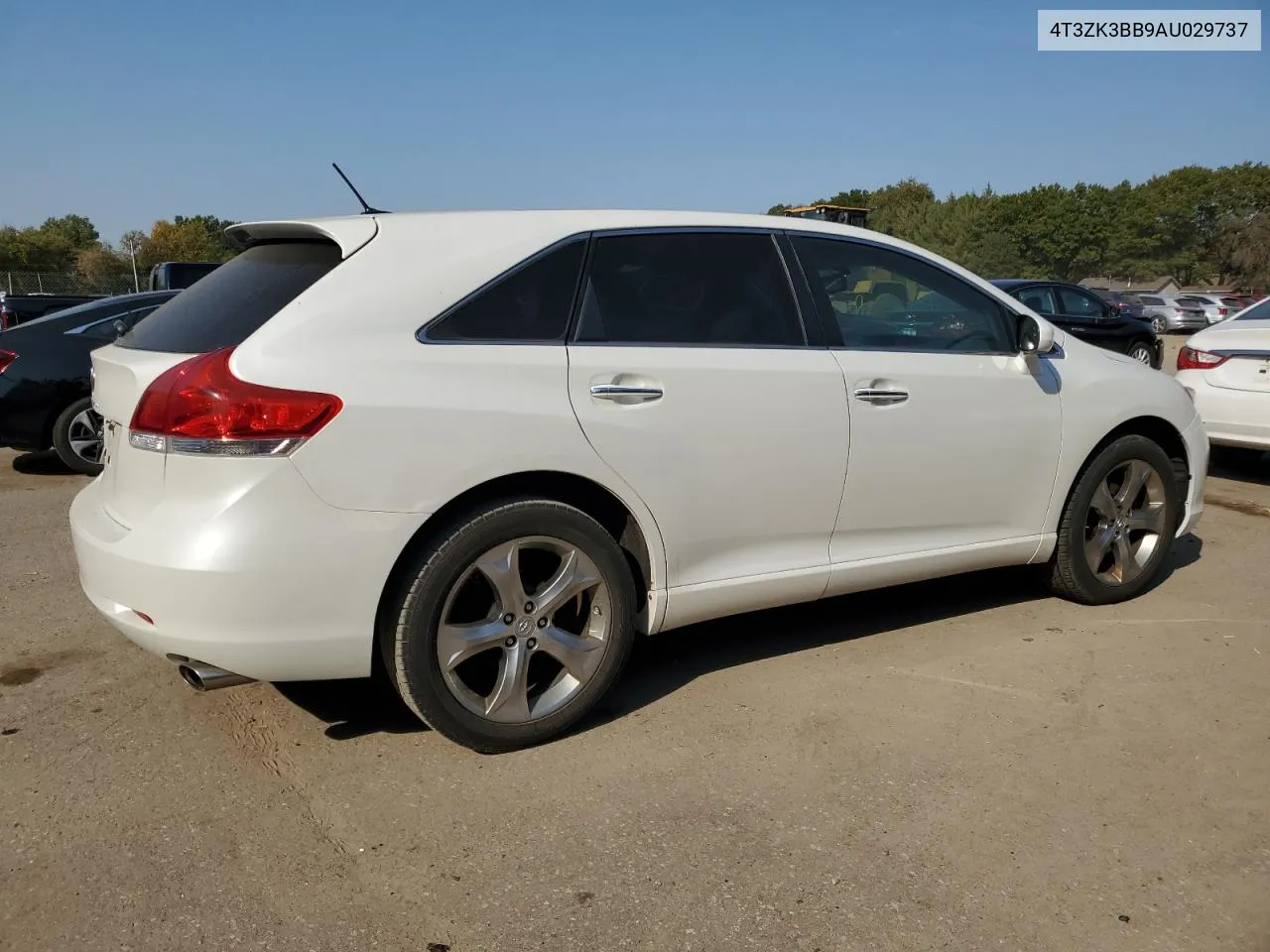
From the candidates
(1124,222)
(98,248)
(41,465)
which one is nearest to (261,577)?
(41,465)

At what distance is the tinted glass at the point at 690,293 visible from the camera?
10.8 feet

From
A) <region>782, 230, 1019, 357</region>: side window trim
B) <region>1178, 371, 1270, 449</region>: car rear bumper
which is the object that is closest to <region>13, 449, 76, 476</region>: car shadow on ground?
<region>782, 230, 1019, 357</region>: side window trim

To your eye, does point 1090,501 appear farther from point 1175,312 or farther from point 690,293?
point 1175,312

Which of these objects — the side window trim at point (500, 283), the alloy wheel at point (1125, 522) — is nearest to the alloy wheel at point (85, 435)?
the side window trim at point (500, 283)

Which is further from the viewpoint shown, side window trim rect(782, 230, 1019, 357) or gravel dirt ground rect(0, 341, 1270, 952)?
side window trim rect(782, 230, 1019, 357)

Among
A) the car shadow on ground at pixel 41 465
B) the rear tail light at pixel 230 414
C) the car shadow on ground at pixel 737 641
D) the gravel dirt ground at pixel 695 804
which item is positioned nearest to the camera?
the gravel dirt ground at pixel 695 804

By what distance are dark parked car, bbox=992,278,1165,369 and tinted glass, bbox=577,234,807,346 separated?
35.5 feet

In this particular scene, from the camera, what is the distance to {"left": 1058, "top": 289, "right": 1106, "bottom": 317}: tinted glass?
592 inches

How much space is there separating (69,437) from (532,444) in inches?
243

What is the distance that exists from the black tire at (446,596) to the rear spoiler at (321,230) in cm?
90

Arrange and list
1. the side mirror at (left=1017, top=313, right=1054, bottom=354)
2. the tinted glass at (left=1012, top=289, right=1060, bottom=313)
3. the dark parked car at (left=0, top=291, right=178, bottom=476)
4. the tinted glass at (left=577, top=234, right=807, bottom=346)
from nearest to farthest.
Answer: the tinted glass at (left=577, top=234, right=807, bottom=346) < the side mirror at (left=1017, top=313, right=1054, bottom=354) < the dark parked car at (left=0, top=291, right=178, bottom=476) < the tinted glass at (left=1012, top=289, right=1060, bottom=313)

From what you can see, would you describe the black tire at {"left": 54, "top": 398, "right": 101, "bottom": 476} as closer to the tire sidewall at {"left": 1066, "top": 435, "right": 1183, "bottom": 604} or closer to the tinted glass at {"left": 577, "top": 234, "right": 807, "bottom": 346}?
the tinted glass at {"left": 577, "top": 234, "right": 807, "bottom": 346}

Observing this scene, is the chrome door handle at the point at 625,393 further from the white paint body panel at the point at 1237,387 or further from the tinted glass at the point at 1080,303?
the tinted glass at the point at 1080,303

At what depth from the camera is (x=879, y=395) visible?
3.71 meters
